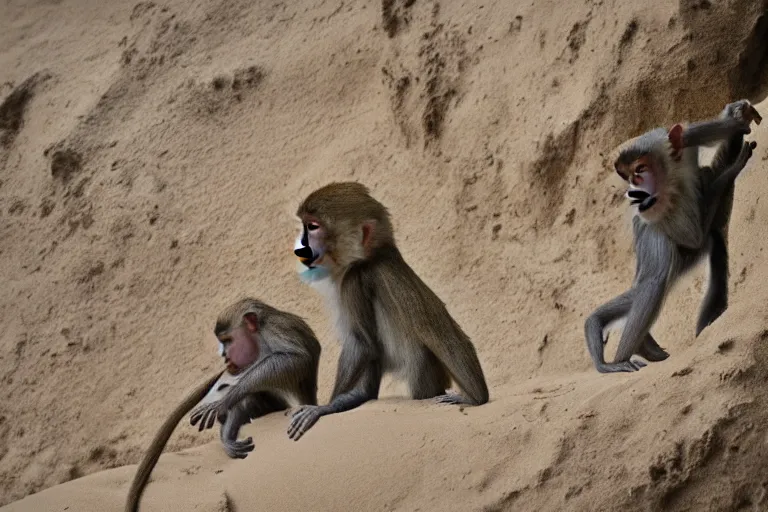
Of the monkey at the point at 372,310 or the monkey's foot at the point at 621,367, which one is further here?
the monkey at the point at 372,310

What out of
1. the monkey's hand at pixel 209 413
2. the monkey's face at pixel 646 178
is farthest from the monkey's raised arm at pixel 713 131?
the monkey's hand at pixel 209 413

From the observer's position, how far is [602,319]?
802cm

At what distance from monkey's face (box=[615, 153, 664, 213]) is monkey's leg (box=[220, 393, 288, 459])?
2.38 meters

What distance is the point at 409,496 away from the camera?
6.73 meters

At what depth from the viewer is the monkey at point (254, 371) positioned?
8203 mm

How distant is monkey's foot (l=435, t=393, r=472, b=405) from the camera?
7719 millimetres

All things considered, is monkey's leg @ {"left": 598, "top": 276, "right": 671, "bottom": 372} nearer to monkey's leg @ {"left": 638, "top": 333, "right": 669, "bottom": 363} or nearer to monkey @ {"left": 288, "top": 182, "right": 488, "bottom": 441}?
monkey's leg @ {"left": 638, "top": 333, "right": 669, "bottom": 363}

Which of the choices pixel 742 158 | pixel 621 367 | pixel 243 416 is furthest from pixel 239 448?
pixel 742 158

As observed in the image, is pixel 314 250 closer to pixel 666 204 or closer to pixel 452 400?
pixel 452 400

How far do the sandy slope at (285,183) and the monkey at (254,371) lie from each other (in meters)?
0.23

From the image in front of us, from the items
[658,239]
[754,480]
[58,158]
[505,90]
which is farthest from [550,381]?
[58,158]

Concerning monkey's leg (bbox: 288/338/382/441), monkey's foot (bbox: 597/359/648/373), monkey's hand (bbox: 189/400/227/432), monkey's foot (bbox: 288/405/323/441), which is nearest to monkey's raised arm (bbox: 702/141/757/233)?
monkey's foot (bbox: 597/359/648/373)

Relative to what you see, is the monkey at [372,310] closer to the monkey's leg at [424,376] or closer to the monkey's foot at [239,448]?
the monkey's leg at [424,376]

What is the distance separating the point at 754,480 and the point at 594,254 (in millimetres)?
4281
